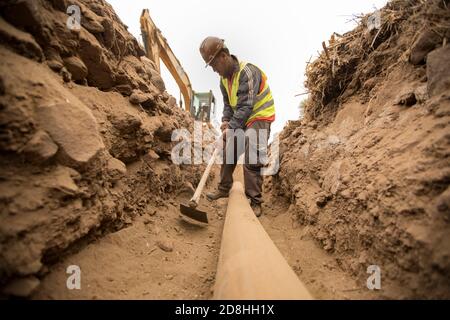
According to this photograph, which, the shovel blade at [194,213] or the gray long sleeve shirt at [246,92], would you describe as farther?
the gray long sleeve shirt at [246,92]

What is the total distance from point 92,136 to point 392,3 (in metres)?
2.69

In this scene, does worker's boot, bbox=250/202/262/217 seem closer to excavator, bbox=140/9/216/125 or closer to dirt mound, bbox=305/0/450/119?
dirt mound, bbox=305/0/450/119

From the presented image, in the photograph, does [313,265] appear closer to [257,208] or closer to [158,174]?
[257,208]

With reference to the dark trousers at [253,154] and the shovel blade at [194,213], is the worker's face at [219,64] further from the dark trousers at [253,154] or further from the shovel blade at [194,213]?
the shovel blade at [194,213]

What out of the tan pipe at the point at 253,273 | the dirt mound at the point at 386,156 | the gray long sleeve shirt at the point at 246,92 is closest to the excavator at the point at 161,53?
the gray long sleeve shirt at the point at 246,92

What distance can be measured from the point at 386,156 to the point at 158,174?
1.77 metres

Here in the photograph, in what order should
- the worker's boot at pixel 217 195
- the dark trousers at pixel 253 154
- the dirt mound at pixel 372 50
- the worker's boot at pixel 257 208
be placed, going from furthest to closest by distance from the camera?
1. the worker's boot at pixel 217 195
2. the dark trousers at pixel 253 154
3. the worker's boot at pixel 257 208
4. the dirt mound at pixel 372 50

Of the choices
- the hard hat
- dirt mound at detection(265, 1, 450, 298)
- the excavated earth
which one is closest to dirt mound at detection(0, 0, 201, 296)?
the excavated earth

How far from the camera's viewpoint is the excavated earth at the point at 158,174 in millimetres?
1001

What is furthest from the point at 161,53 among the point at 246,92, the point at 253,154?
the point at 253,154

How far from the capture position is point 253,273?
3.34 ft

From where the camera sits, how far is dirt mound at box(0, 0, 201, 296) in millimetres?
988

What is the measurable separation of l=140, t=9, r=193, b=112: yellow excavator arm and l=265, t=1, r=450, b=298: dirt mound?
2747mm

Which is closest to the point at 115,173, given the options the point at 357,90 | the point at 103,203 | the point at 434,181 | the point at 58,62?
the point at 103,203
